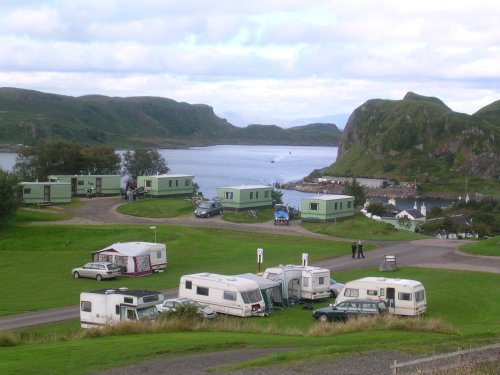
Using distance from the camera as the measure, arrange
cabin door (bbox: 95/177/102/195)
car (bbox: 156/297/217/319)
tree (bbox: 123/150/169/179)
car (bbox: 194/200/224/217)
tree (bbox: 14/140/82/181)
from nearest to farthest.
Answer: car (bbox: 156/297/217/319) < car (bbox: 194/200/224/217) < cabin door (bbox: 95/177/102/195) < tree (bbox: 14/140/82/181) < tree (bbox: 123/150/169/179)

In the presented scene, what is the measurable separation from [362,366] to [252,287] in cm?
1195

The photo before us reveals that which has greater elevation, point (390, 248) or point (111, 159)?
point (111, 159)

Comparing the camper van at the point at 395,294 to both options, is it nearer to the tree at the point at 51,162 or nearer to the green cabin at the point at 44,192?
the green cabin at the point at 44,192

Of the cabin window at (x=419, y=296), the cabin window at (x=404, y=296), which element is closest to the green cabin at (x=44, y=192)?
the cabin window at (x=404, y=296)

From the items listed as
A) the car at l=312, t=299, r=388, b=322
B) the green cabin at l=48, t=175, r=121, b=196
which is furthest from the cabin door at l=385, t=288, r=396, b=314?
the green cabin at l=48, t=175, r=121, b=196

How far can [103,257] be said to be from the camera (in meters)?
35.5

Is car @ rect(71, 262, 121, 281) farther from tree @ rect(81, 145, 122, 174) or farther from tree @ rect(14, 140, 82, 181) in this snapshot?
tree @ rect(81, 145, 122, 174)

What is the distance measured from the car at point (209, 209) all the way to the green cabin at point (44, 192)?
12.0 m

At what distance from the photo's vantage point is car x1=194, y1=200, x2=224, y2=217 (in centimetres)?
5153

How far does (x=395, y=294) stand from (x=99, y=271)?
49.8ft

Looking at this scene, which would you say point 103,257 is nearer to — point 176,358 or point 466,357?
point 176,358

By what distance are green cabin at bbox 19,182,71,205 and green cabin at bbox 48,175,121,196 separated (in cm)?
408

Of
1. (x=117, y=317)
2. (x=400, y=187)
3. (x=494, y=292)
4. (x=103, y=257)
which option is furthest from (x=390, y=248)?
(x=400, y=187)

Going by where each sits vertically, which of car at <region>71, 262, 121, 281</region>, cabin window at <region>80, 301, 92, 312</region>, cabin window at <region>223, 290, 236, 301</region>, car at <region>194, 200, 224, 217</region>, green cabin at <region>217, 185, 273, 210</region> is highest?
green cabin at <region>217, 185, 273, 210</region>
